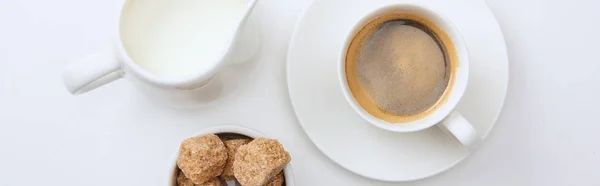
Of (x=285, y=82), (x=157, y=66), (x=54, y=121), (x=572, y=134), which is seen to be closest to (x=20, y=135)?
(x=54, y=121)

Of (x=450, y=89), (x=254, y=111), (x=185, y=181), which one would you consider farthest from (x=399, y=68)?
(x=185, y=181)

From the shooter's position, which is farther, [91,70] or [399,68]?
[399,68]

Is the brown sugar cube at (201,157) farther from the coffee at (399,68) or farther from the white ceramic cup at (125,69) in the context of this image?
the coffee at (399,68)

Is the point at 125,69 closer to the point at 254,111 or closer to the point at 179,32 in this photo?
the point at 179,32

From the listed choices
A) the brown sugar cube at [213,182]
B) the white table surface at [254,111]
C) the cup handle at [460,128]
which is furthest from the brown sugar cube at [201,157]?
the cup handle at [460,128]

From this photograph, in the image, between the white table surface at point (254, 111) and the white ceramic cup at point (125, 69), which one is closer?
the white ceramic cup at point (125, 69)
